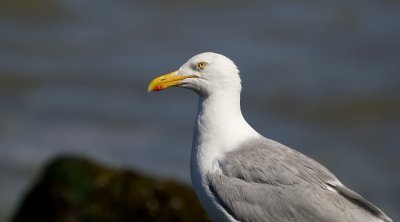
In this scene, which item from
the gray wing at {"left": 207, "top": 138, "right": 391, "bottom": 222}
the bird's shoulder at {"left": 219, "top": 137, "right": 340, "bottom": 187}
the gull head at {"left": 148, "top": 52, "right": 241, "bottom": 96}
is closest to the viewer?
the gray wing at {"left": 207, "top": 138, "right": 391, "bottom": 222}

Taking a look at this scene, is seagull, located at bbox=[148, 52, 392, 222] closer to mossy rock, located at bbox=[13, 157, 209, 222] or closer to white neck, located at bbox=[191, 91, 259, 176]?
white neck, located at bbox=[191, 91, 259, 176]

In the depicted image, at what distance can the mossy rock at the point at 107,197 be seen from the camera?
11188 millimetres

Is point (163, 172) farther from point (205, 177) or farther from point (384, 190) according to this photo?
point (205, 177)

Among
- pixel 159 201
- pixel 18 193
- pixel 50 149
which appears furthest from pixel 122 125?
pixel 159 201

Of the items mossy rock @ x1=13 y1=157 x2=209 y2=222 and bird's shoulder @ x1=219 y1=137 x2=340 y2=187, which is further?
mossy rock @ x1=13 y1=157 x2=209 y2=222

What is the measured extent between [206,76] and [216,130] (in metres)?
0.50

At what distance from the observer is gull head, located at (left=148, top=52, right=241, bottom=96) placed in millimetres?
9391

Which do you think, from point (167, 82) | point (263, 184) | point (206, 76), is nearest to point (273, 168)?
point (263, 184)

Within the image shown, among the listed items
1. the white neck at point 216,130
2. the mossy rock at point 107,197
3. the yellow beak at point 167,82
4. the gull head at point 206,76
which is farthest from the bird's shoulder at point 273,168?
the mossy rock at point 107,197

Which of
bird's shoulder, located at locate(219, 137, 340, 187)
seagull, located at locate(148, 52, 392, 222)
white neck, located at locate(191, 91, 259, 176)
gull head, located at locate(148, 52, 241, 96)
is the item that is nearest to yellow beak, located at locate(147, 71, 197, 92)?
gull head, located at locate(148, 52, 241, 96)

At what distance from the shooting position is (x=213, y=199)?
8867 millimetres

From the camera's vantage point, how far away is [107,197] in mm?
11375

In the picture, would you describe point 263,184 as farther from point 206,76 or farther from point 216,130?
point 206,76

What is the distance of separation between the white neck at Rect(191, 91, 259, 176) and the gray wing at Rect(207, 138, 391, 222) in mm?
Answer: 147
